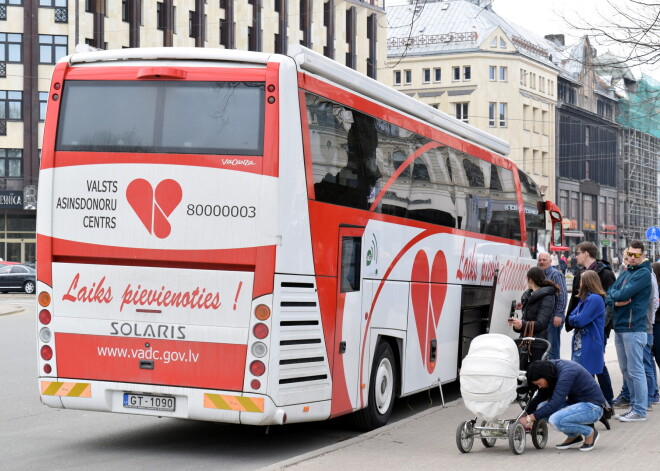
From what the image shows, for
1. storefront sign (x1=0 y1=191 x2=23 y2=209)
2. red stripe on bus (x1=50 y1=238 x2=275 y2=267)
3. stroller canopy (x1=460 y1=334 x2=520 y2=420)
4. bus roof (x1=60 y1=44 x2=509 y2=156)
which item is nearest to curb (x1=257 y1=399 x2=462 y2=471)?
stroller canopy (x1=460 y1=334 x2=520 y2=420)

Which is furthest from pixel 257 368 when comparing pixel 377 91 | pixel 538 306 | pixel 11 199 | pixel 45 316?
pixel 11 199

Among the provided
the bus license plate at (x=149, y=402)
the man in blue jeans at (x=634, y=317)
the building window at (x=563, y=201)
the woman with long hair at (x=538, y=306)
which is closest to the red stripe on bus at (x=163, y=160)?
the bus license plate at (x=149, y=402)

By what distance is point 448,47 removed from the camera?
91.9 meters

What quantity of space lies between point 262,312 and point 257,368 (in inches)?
18.1

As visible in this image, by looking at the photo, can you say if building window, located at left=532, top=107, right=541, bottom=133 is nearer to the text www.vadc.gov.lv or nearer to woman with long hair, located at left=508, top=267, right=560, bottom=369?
woman with long hair, located at left=508, top=267, right=560, bottom=369

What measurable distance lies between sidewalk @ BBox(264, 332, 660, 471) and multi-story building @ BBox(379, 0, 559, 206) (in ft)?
264

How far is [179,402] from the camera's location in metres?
8.98

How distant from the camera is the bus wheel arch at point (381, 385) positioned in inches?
419

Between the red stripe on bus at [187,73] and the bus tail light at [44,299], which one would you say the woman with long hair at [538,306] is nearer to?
the red stripe on bus at [187,73]

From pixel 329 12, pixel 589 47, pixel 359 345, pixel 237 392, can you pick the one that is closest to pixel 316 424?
pixel 359 345

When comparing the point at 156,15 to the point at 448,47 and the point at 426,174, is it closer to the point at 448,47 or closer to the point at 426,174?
the point at 448,47

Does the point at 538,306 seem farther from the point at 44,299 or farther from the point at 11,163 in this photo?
the point at 11,163

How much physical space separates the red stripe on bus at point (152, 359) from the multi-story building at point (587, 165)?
88444 millimetres

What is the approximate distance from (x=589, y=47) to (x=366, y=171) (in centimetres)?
538
